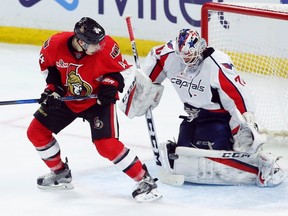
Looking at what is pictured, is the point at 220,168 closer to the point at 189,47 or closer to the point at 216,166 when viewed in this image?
the point at 216,166

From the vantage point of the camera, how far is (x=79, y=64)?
3789 mm

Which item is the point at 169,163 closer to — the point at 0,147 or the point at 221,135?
the point at 221,135

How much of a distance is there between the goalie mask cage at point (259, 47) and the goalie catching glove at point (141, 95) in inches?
26.8

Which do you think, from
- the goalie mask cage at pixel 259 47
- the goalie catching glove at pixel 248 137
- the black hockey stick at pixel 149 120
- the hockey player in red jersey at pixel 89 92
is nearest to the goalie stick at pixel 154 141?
the black hockey stick at pixel 149 120

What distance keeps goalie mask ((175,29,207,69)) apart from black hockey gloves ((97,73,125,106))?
276mm

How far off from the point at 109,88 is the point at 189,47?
1.23 feet

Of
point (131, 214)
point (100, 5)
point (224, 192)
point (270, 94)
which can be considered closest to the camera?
point (131, 214)

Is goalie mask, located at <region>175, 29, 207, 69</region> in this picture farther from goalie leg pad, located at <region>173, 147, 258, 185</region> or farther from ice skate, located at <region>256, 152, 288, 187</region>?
ice skate, located at <region>256, 152, 288, 187</region>

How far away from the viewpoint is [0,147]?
15.4ft

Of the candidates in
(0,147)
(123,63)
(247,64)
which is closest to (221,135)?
(123,63)

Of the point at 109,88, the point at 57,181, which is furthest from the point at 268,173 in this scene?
the point at 57,181

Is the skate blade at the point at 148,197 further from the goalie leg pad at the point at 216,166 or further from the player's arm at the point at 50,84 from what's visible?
the player's arm at the point at 50,84

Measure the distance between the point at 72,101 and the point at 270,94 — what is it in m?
1.27

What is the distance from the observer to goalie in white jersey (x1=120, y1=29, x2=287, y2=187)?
386cm
